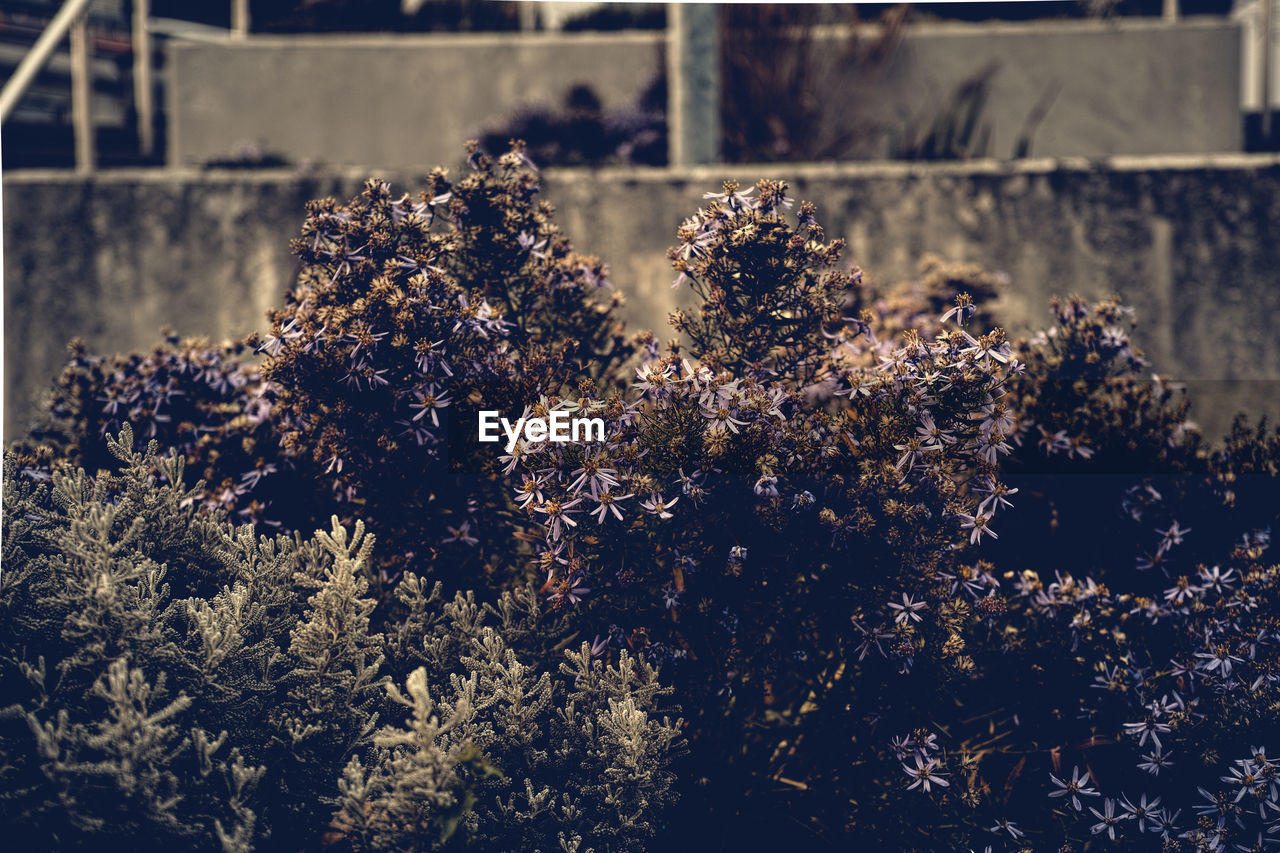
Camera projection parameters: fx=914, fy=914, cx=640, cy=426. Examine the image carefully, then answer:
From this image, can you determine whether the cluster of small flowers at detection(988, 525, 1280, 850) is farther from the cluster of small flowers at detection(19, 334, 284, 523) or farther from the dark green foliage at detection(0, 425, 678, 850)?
the cluster of small flowers at detection(19, 334, 284, 523)

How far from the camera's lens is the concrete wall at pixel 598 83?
5102 millimetres

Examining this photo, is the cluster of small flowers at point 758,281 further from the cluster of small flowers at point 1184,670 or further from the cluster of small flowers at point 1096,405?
the cluster of small flowers at point 1184,670

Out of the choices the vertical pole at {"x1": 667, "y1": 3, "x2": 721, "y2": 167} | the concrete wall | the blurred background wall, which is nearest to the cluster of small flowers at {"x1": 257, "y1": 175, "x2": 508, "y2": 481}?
the blurred background wall

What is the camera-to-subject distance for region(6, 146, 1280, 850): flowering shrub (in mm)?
2035

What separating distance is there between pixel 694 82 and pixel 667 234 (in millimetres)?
690

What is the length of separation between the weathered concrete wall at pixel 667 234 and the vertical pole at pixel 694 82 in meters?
0.13

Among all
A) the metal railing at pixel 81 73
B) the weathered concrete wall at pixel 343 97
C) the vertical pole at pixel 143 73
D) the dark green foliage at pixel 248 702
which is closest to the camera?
the dark green foliage at pixel 248 702

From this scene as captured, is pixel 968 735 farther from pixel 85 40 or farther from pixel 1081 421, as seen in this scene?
pixel 85 40

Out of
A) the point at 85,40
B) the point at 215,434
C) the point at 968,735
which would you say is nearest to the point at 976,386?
the point at 968,735

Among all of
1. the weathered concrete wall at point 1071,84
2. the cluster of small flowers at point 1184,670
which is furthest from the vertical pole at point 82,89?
the cluster of small flowers at point 1184,670

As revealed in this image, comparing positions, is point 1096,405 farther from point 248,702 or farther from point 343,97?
point 343,97

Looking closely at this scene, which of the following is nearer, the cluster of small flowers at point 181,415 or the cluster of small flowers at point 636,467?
the cluster of small flowers at point 636,467

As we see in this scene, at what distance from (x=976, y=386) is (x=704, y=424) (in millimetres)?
635

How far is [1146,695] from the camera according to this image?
90.9 inches
